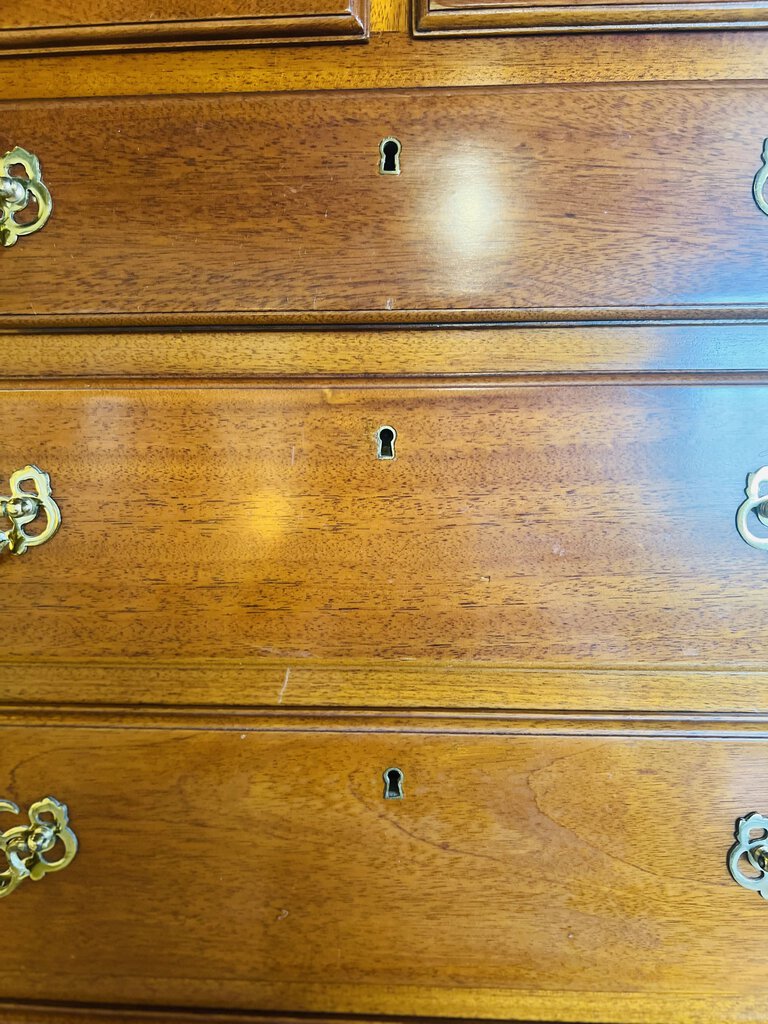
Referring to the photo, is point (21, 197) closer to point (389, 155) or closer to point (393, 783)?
point (389, 155)

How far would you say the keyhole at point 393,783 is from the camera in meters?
0.55

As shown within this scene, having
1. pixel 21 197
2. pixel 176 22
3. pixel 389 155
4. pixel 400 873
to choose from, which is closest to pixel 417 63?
pixel 389 155

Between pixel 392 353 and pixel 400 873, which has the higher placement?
pixel 392 353

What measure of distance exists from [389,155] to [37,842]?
0.54m

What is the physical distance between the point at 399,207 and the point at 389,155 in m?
0.03

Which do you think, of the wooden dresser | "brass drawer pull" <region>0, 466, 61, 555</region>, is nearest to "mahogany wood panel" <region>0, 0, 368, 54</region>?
the wooden dresser

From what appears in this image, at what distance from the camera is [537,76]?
51 centimetres

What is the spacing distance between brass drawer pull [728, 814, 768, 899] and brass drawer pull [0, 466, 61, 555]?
528 mm

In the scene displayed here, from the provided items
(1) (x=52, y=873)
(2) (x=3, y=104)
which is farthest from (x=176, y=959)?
(2) (x=3, y=104)

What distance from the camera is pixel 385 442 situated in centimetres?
53

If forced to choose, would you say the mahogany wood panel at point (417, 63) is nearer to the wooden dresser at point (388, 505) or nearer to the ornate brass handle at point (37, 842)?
the wooden dresser at point (388, 505)

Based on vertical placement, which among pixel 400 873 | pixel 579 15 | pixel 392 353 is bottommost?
pixel 400 873

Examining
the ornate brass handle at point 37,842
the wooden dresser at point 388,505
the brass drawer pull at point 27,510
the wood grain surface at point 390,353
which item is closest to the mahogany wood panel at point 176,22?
the wooden dresser at point 388,505

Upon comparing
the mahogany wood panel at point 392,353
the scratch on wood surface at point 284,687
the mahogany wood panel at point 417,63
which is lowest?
the scratch on wood surface at point 284,687
